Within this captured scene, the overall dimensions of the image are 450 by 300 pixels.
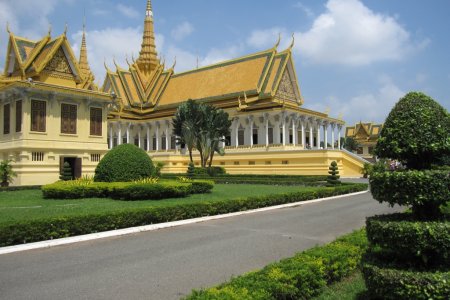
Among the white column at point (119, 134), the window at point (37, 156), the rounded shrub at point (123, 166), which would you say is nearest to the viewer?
the rounded shrub at point (123, 166)

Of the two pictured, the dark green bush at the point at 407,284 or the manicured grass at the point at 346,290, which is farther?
the manicured grass at the point at 346,290

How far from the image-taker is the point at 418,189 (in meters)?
3.85

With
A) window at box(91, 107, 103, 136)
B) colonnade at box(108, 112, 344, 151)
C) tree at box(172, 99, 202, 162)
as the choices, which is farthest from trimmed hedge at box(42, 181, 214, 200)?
colonnade at box(108, 112, 344, 151)

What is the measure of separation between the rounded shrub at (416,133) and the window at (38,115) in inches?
838

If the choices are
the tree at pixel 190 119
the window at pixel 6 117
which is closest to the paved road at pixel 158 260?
the window at pixel 6 117

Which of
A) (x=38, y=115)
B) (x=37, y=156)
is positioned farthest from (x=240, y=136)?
(x=37, y=156)

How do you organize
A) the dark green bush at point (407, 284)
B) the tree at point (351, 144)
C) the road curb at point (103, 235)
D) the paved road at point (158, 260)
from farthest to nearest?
the tree at point (351, 144), the road curb at point (103, 235), the paved road at point (158, 260), the dark green bush at point (407, 284)

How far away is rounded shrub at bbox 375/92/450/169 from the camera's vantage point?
398 cm

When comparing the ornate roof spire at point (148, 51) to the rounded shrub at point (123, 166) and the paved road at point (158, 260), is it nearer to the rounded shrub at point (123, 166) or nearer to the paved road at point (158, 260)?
the rounded shrub at point (123, 166)

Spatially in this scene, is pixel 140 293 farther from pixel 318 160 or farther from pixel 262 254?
pixel 318 160

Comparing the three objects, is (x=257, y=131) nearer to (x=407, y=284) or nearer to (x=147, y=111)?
(x=147, y=111)

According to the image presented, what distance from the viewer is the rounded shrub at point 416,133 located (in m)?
3.98

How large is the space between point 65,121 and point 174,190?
40.0ft

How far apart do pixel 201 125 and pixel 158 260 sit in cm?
2524
